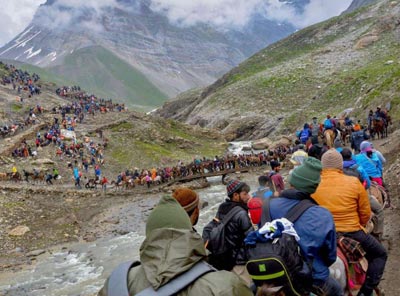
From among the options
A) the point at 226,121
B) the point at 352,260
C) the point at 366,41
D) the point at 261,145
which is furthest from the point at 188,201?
the point at 366,41

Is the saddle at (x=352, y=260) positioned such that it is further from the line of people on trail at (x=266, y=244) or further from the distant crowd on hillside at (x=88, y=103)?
the distant crowd on hillside at (x=88, y=103)

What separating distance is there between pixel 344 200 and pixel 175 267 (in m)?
3.61

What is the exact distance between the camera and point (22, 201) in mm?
33750

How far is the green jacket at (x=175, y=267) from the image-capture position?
3.38 meters

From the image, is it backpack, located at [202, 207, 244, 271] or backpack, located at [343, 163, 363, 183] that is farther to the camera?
backpack, located at [343, 163, 363, 183]

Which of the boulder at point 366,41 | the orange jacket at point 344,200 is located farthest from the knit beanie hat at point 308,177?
Answer: the boulder at point 366,41

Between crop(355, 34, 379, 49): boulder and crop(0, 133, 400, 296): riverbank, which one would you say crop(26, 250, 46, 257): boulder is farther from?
crop(355, 34, 379, 49): boulder

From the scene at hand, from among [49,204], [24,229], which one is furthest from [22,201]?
[24,229]

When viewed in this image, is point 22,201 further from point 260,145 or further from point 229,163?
point 260,145

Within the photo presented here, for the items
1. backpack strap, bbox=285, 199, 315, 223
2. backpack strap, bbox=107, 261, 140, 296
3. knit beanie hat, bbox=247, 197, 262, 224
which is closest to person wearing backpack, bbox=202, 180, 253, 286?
backpack strap, bbox=285, 199, 315, 223

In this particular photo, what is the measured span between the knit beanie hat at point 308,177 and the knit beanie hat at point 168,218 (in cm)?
212

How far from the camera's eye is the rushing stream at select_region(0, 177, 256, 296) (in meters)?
18.1

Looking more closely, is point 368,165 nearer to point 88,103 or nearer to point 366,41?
point 88,103

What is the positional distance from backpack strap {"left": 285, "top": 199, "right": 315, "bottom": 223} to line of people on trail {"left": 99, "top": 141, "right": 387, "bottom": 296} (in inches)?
0.5
